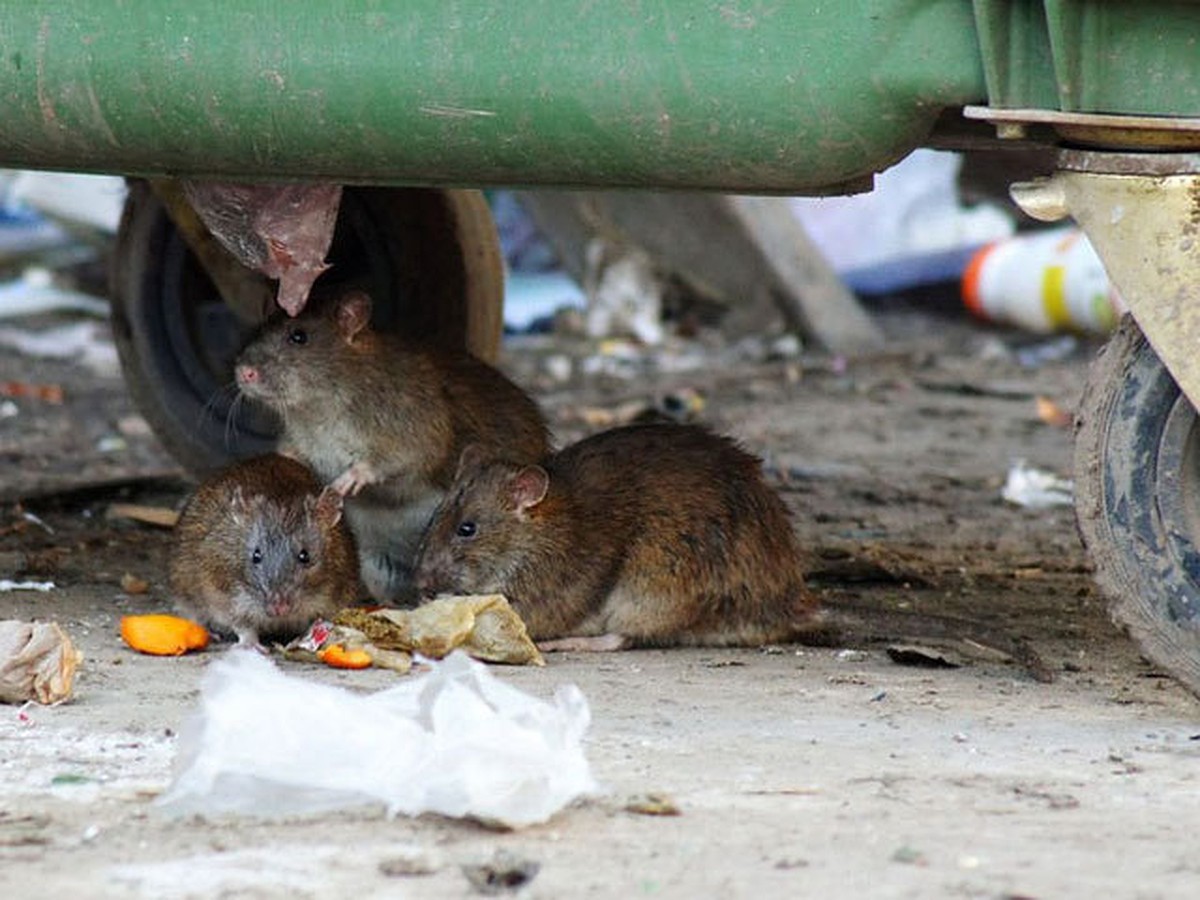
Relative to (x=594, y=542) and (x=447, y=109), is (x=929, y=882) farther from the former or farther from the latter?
(x=594, y=542)

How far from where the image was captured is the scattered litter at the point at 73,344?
1132 centimetres

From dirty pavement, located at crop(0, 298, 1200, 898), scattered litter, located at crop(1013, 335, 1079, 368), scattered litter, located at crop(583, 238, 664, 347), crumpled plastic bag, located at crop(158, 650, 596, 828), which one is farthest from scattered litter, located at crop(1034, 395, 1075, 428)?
crumpled plastic bag, located at crop(158, 650, 596, 828)

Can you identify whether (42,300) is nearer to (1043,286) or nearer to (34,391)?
(34,391)

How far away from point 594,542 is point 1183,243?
204 centimetres

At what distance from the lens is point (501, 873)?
3.39 meters

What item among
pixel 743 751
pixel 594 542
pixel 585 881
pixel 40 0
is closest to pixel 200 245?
pixel 594 542

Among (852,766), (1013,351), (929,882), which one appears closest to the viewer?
(929,882)

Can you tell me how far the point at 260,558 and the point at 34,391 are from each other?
16.4 feet

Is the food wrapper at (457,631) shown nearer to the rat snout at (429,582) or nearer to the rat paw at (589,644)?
the rat paw at (589,644)

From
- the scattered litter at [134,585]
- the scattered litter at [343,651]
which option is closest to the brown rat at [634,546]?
the scattered litter at [343,651]

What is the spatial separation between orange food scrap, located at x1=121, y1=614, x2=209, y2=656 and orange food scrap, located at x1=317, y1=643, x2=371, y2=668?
392mm

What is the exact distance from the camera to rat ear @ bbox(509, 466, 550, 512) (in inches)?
226

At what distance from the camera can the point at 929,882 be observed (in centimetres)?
335

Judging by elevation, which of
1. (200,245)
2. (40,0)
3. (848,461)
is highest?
(40,0)
